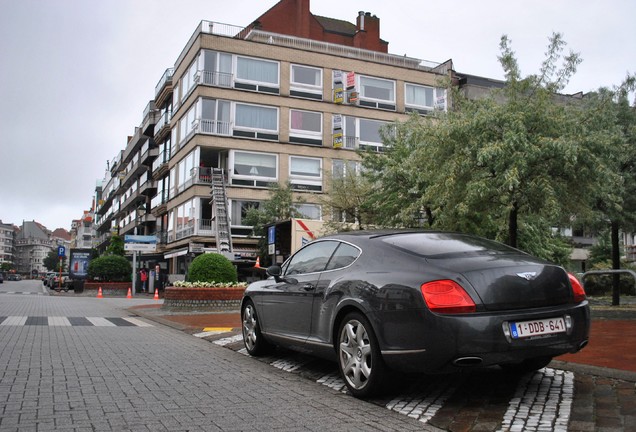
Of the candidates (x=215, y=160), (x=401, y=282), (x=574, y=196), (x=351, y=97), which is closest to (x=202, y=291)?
(x=574, y=196)

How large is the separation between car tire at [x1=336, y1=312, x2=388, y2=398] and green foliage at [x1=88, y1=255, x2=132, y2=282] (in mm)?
37072

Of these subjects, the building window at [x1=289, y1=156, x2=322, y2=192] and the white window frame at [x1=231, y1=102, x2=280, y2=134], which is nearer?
the white window frame at [x1=231, y1=102, x2=280, y2=134]

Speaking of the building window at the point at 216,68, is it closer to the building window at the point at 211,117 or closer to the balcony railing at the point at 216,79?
the balcony railing at the point at 216,79

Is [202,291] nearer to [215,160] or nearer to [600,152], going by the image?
[600,152]

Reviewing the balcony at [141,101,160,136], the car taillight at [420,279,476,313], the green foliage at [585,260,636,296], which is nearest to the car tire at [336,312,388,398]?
the car taillight at [420,279,476,313]

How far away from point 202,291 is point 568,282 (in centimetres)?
1337

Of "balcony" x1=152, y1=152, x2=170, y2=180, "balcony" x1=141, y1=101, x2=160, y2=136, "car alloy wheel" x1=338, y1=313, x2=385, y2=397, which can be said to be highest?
"balcony" x1=141, y1=101, x2=160, y2=136

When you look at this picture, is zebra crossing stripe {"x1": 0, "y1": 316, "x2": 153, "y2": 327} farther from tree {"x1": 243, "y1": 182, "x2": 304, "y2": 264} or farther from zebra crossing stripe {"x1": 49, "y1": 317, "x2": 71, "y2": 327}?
tree {"x1": 243, "y1": 182, "x2": 304, "y2": 264}

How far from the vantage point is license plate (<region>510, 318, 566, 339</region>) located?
4320 mm

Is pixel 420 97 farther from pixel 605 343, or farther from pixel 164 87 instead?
pixel 605 343

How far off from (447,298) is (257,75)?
3585 cm

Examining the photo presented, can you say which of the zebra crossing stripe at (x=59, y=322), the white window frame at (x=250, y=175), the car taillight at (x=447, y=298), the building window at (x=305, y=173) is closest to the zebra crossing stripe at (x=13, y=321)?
the zebra crossing stripe at (x=59, y=322)

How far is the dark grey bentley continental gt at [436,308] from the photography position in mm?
4242

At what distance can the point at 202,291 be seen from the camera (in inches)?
663
